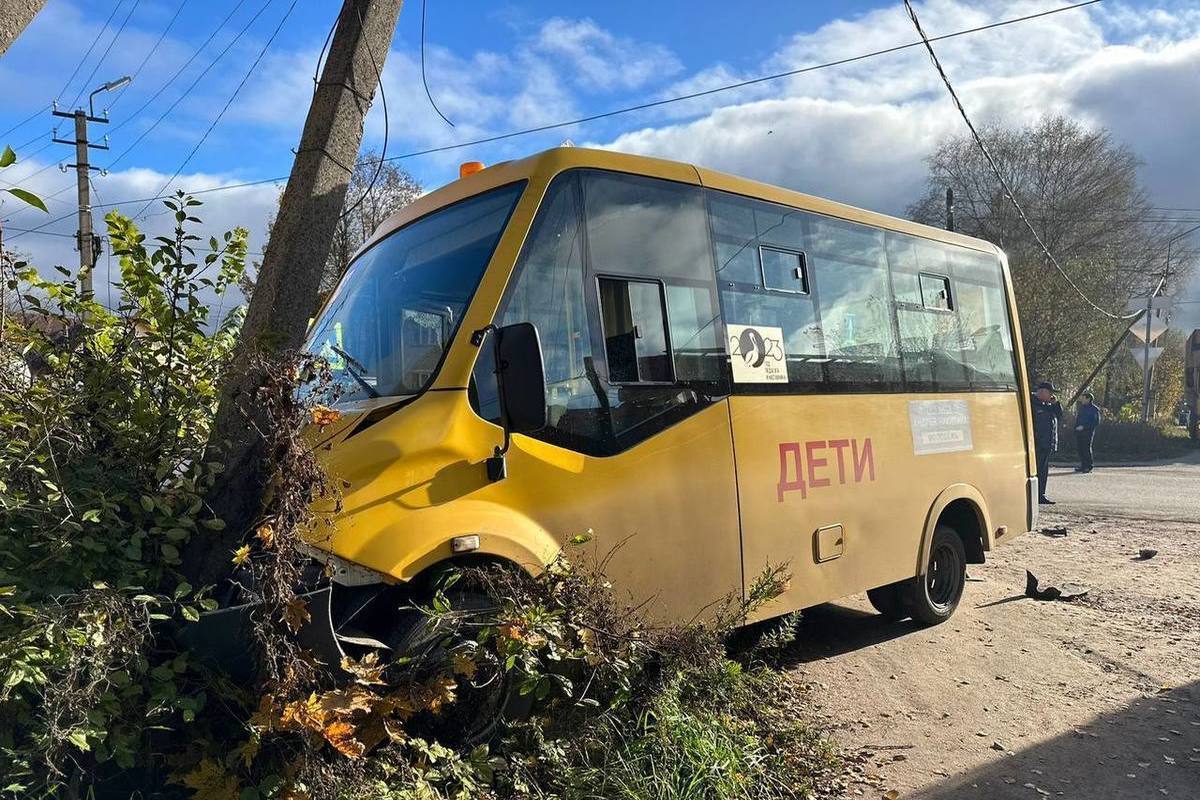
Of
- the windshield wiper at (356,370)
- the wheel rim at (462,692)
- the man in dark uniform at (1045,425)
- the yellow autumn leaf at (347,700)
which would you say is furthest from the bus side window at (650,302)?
the man in dark uniform at (1045,425)

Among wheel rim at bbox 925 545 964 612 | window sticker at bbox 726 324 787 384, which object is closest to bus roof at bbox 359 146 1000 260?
window sticker at bbox 726 324 787 384

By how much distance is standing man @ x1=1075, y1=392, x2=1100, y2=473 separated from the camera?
54.8 ft

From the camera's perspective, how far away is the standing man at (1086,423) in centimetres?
1671

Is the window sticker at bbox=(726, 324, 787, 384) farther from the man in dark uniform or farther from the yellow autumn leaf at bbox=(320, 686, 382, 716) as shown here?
the man in dark uniform

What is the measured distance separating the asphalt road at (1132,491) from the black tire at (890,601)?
304 inches

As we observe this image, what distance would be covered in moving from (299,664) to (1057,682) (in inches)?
187

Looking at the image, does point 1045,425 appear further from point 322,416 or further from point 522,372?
point 322,416

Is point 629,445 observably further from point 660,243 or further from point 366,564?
point 366,564

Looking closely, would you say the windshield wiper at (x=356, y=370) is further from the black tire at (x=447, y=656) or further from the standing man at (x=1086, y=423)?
the standing man at (x=1086, y=423)

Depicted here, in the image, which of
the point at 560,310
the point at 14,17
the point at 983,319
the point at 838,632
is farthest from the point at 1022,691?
A: the point at 14,17

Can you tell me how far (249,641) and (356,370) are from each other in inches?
54.4

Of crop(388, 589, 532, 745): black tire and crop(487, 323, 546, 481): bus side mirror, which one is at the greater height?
crop(487, 323, 546, 481): bus side mirror

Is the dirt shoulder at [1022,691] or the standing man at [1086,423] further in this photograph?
the standing man at [1086,423]

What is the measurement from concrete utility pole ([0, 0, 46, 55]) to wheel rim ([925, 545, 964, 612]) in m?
6.67
